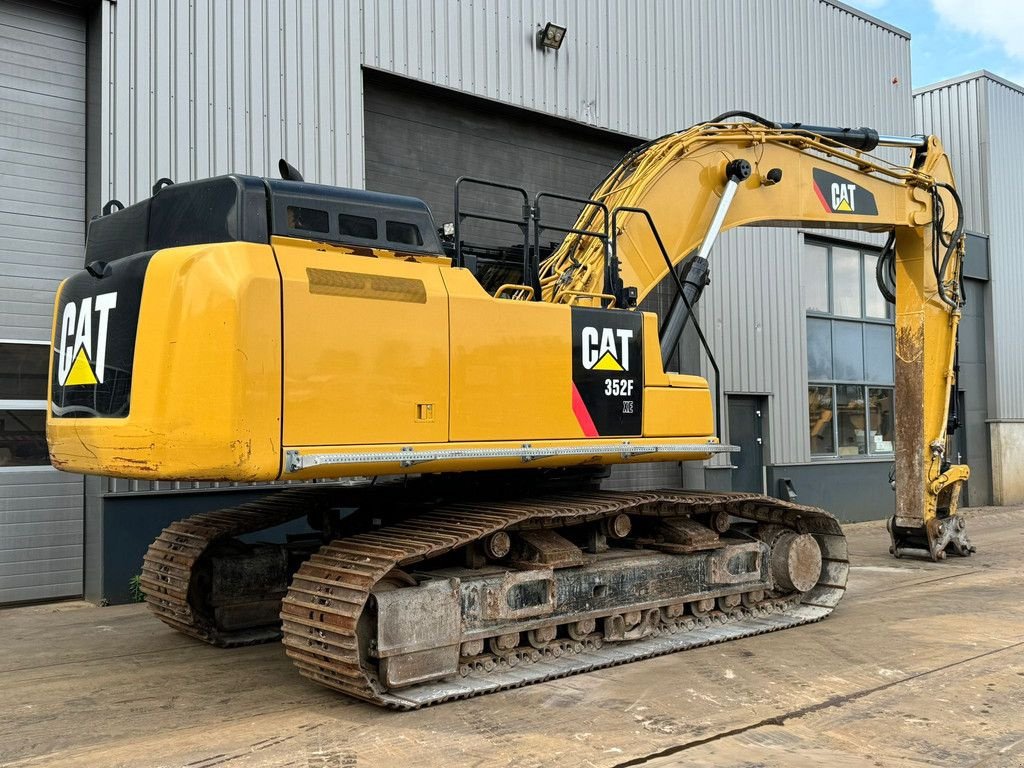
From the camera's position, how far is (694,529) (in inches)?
281

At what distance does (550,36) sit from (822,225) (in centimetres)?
475

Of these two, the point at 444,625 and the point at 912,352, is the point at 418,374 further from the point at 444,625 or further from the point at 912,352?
the point at 912,352

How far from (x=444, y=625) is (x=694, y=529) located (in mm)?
2406

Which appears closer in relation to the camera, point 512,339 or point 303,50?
point 512,339

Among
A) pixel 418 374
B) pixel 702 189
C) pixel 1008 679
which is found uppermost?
pixel 702 189

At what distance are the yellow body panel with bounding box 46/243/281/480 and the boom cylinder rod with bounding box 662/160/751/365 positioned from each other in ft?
10.6

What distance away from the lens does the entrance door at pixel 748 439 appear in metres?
14.5

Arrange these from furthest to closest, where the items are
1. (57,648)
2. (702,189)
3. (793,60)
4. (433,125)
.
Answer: (793,60) < (433,125) < (702,189) < (57,648)

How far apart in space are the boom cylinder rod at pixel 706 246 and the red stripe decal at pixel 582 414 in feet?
3.46

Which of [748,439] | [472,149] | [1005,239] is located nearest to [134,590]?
[472,149]

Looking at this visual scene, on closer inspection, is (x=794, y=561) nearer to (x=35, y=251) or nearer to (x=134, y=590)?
(x=134, y=590)

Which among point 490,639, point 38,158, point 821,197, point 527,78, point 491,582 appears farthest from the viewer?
point 527,78

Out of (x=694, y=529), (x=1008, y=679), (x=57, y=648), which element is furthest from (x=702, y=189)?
(x=57, y=648)

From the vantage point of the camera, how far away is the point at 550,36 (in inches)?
473
